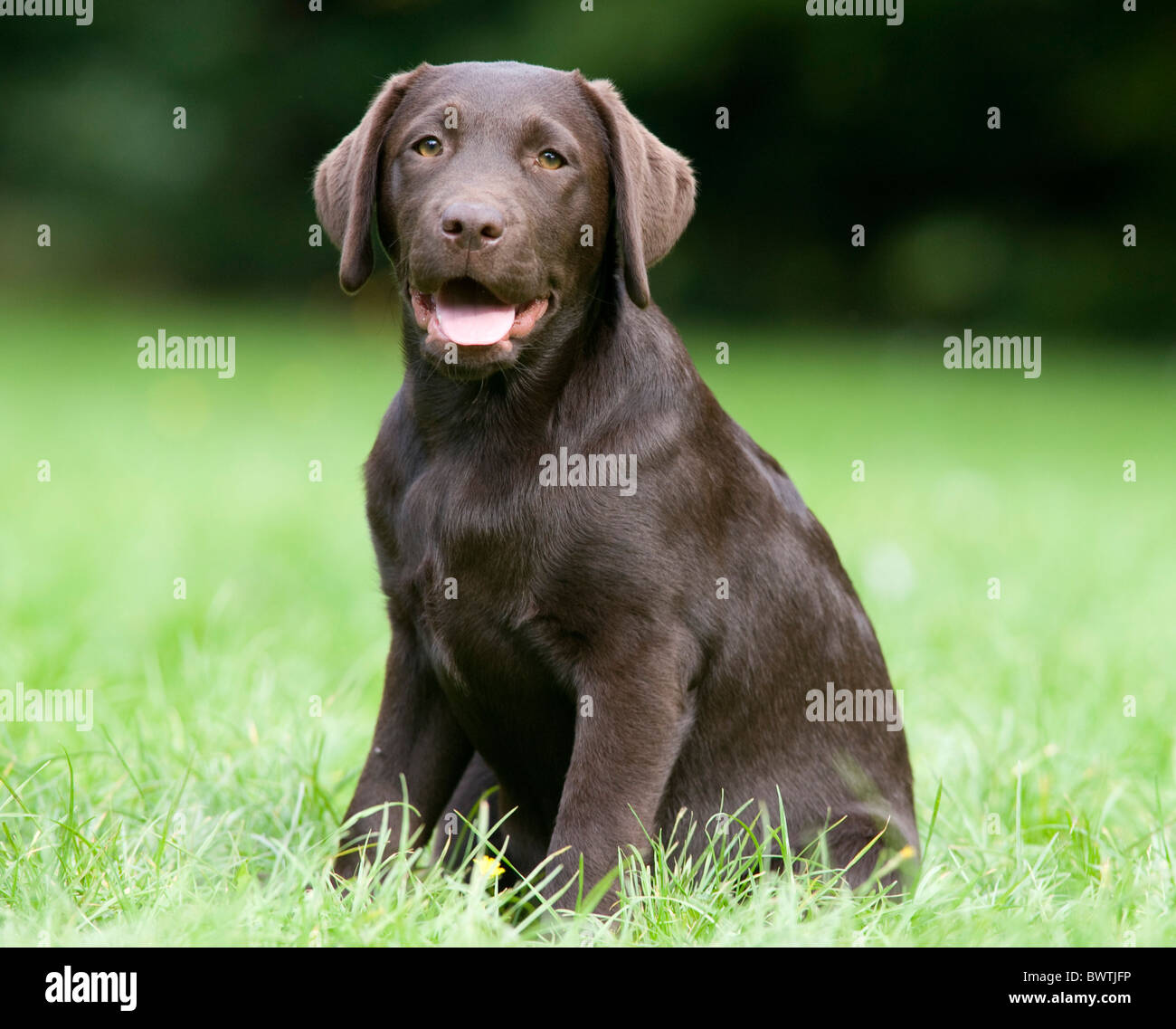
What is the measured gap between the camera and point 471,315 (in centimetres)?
265

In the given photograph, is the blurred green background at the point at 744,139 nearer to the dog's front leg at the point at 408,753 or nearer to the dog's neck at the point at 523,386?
the dog's neck at the point at 523,386

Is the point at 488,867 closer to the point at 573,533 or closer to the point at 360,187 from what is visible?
the point at 573,533

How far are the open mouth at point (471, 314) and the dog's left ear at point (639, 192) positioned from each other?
7.1 inches

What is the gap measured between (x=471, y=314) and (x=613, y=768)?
2.75 ft

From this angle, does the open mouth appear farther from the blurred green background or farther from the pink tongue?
the blurred green background

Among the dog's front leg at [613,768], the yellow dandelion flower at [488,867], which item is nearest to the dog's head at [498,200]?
the dog's front leg at [613,768]

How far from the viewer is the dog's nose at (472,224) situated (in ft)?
8.22

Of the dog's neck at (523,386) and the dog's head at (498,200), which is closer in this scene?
the dog's head at (498,200)

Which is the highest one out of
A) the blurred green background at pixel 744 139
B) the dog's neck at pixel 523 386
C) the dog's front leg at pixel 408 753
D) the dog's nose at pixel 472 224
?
the blurred green background at pixel 744 139

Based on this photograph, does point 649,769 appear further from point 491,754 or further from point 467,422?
point 467,422

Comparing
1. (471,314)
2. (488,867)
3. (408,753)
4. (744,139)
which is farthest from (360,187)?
(744,139)

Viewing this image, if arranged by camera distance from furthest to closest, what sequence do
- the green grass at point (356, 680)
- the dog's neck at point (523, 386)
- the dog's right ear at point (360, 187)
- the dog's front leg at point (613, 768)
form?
the dog's right ear at point (360, 187) → the dog's neck at point (523, 386) → the dog's front leg at point (613, 768) → the green grass at point (356, 680)

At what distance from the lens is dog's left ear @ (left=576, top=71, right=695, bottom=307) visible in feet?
8.82

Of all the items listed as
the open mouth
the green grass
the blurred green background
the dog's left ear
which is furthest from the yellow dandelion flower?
the blurred green background
